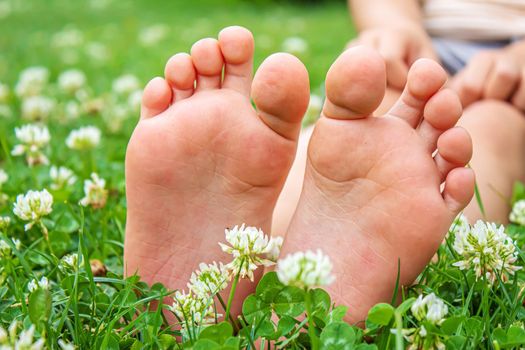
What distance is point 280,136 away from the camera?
1.15 m

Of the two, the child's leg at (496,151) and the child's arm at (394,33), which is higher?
the child's arm at (394,33)

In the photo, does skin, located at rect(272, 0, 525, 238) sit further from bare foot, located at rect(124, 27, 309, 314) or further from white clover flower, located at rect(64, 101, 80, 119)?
white clover flower, located at rect(64, 101, 80, 119)

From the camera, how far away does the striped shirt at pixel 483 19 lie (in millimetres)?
2094

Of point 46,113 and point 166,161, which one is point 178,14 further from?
point 166,161

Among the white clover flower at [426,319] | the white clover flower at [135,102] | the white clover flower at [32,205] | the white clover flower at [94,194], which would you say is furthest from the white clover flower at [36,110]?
the white clover flower at [426,319]

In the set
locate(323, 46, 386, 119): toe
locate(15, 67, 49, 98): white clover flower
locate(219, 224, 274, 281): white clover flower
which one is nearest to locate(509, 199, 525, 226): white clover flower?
locate(323, 46, 386, 119): toe

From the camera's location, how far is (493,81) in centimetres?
174

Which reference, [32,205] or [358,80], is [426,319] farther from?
[32,205]

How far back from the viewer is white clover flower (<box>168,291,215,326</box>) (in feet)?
3.20

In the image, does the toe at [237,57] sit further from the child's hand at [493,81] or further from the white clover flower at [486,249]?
the child's hand at [493,81]

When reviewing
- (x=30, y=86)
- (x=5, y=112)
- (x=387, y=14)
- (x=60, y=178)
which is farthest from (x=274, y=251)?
(x=30, y=86)

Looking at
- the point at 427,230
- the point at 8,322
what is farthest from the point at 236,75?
the point at 8,322

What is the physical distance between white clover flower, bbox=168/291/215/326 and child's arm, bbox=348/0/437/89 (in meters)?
0.95

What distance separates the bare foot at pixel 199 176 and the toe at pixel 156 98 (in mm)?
28
